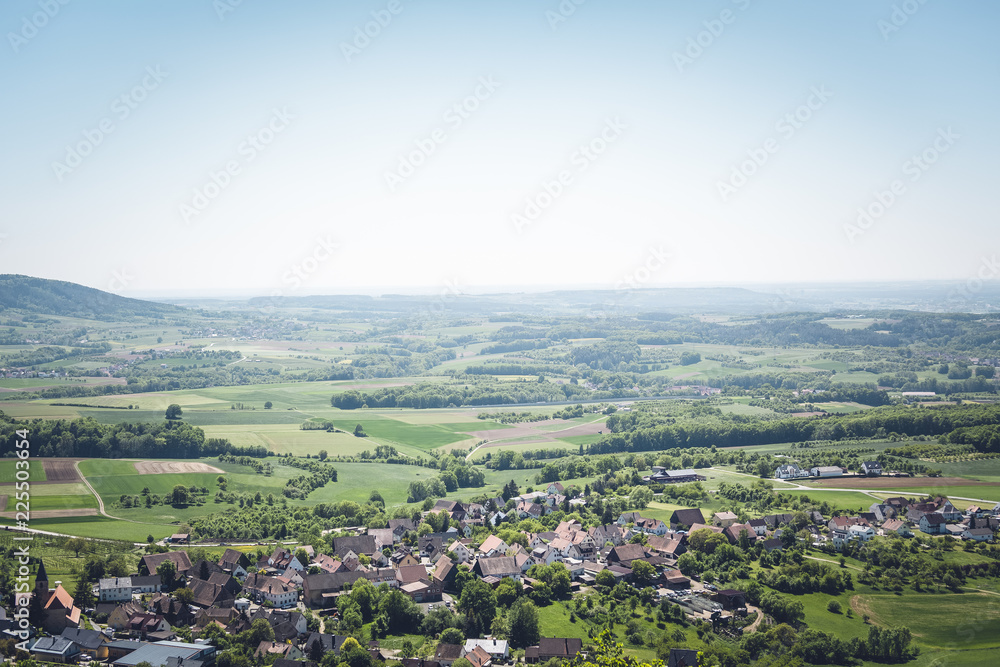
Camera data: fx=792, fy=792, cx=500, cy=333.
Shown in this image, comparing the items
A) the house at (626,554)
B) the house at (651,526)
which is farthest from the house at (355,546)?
the house at (651,526)

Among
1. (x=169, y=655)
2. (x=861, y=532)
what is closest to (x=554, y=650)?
(x=169, y=655)

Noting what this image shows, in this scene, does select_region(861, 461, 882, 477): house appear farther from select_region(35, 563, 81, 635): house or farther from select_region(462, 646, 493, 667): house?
select_region(35, 563, 81, 635): house

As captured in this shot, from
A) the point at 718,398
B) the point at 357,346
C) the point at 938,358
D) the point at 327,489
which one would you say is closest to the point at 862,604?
the point at 327,489

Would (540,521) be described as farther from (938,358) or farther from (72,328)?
(72,328)

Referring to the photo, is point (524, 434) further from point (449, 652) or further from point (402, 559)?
point (449, 652)

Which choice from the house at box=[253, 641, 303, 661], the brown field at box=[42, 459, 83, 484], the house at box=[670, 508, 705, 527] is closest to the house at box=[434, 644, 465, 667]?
the house at box=[253, 641, 303, 661]

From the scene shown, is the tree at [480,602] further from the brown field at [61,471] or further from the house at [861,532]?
the brown field at [61,471]
